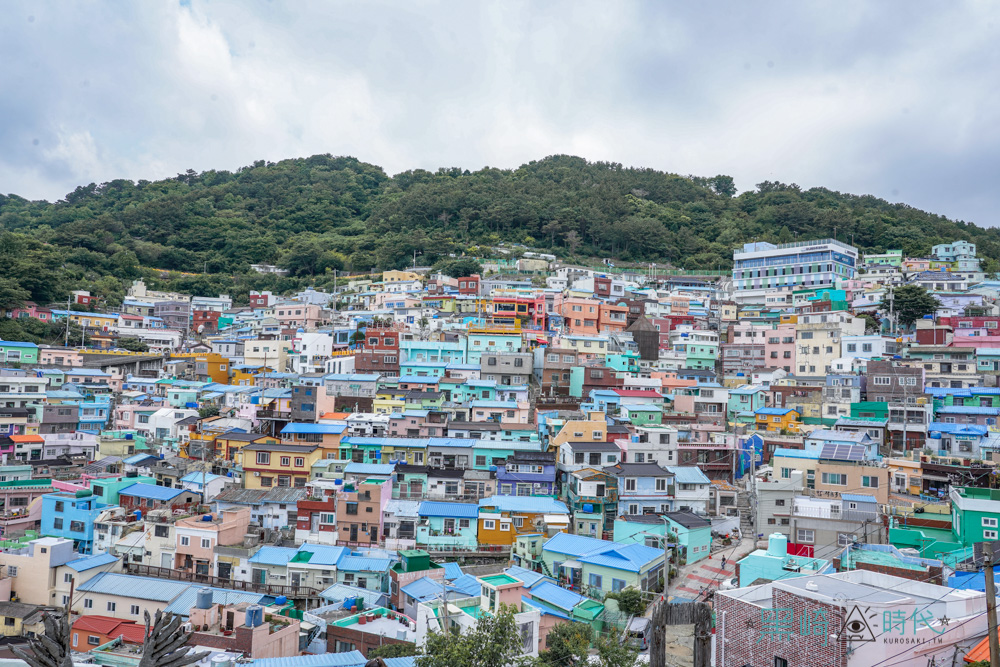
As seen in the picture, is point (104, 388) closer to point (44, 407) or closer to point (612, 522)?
point (44, 407)

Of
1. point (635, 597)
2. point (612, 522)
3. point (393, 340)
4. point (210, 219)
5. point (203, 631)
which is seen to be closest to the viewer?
point (203, 631)

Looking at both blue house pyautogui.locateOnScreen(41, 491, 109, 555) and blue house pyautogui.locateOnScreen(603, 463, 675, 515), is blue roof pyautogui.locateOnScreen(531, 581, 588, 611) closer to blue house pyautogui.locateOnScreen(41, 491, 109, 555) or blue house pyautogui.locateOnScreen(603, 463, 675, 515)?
blue house pyautogui.locateOnScreen(603, 463, 675, 515)

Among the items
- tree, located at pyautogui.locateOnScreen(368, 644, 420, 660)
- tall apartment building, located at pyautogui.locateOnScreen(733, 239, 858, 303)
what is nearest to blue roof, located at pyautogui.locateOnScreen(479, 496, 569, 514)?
tree, located at pyautogui.locateOnScreen(368, 644, 420, 660)

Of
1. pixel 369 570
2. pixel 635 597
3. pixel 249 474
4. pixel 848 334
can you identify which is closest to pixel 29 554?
pixel 249 474

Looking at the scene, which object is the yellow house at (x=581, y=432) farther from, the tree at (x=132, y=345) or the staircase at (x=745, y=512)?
the tree at (x=132, y=345)

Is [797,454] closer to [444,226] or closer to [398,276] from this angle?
[398,276]

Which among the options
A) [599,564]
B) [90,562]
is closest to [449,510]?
[599,564]

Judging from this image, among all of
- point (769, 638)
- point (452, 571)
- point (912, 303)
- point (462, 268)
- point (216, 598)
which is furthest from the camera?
point (462, 268)

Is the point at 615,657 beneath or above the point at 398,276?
beneath
